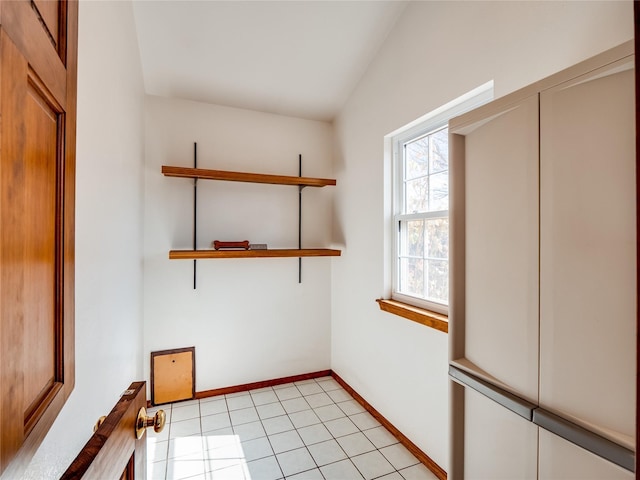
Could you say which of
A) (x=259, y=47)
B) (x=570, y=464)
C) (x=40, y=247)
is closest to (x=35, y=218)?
(x=40, y=247)

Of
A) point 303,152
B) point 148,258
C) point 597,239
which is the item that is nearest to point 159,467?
point 148,258

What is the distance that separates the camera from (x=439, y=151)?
1971 mm

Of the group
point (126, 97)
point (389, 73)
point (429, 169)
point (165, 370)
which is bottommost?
point (165, 370)

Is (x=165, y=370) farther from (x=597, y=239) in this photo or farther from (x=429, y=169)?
(x=597, y=239)

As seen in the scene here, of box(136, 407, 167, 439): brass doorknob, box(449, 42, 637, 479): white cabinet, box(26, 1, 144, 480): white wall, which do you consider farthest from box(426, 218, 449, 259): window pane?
box(26, 1, 144, 480): white wall

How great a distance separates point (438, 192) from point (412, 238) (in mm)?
378

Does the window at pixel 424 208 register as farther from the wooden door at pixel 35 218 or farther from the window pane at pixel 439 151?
Answer: the wooden door at pixel 35 218

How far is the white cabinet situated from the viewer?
68 cm

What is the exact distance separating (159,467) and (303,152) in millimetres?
2642

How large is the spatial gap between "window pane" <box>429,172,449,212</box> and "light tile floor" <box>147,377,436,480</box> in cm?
157

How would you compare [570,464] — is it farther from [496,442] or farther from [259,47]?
[259,47]

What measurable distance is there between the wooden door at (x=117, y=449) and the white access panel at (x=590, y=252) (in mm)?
999

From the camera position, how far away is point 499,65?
59.1 inches

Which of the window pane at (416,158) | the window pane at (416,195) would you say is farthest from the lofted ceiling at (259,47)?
the window pane at (416,195)
